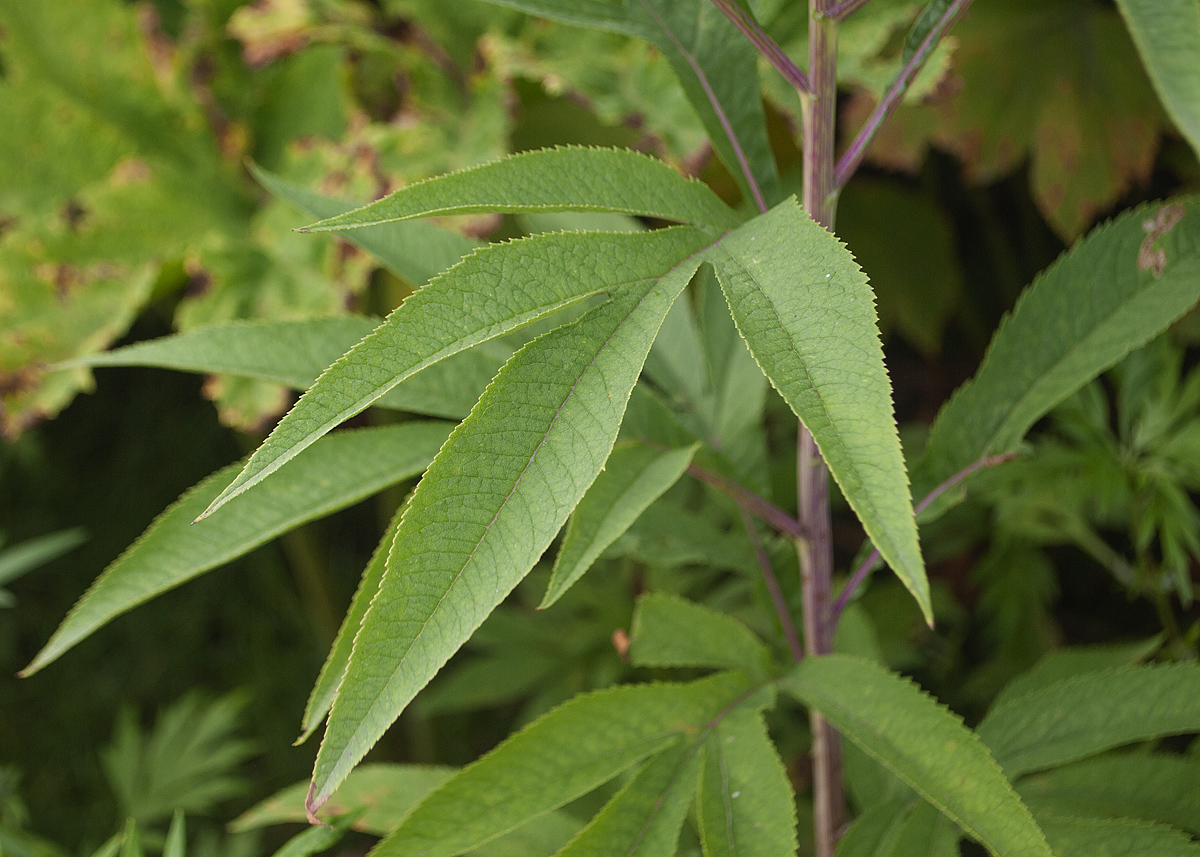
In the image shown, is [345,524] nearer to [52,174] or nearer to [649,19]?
[52,174]

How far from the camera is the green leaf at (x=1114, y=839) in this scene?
0.51 metres

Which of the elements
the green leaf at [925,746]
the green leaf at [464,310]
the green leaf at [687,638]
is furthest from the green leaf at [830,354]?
the green leaf at [687,638]

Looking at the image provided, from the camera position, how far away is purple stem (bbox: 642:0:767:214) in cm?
53

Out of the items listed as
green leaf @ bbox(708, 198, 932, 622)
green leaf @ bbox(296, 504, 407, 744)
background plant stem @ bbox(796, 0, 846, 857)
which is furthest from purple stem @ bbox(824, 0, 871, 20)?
green leaf @ bbox(296, 504, 407, 744)

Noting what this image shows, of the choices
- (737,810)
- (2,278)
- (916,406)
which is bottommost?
(737,810)

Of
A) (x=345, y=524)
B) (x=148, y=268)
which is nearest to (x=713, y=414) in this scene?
(x=148, y=268)

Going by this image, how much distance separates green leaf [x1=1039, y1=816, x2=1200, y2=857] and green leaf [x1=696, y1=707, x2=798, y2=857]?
17 cm

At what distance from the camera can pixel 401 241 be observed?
608mm

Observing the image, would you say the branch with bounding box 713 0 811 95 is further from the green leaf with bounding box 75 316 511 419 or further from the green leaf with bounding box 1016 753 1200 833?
the green leaf with bounding box 1016 753 1200 833

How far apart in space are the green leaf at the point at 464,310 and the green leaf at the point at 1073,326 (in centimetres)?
26

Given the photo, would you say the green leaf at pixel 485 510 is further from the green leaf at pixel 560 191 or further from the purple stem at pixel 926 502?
the purple stem at pixel 926 502

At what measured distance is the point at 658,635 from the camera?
63cm

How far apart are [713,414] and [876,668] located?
0.23 metres

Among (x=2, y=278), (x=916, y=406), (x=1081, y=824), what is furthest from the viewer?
(x=916, y=406)
